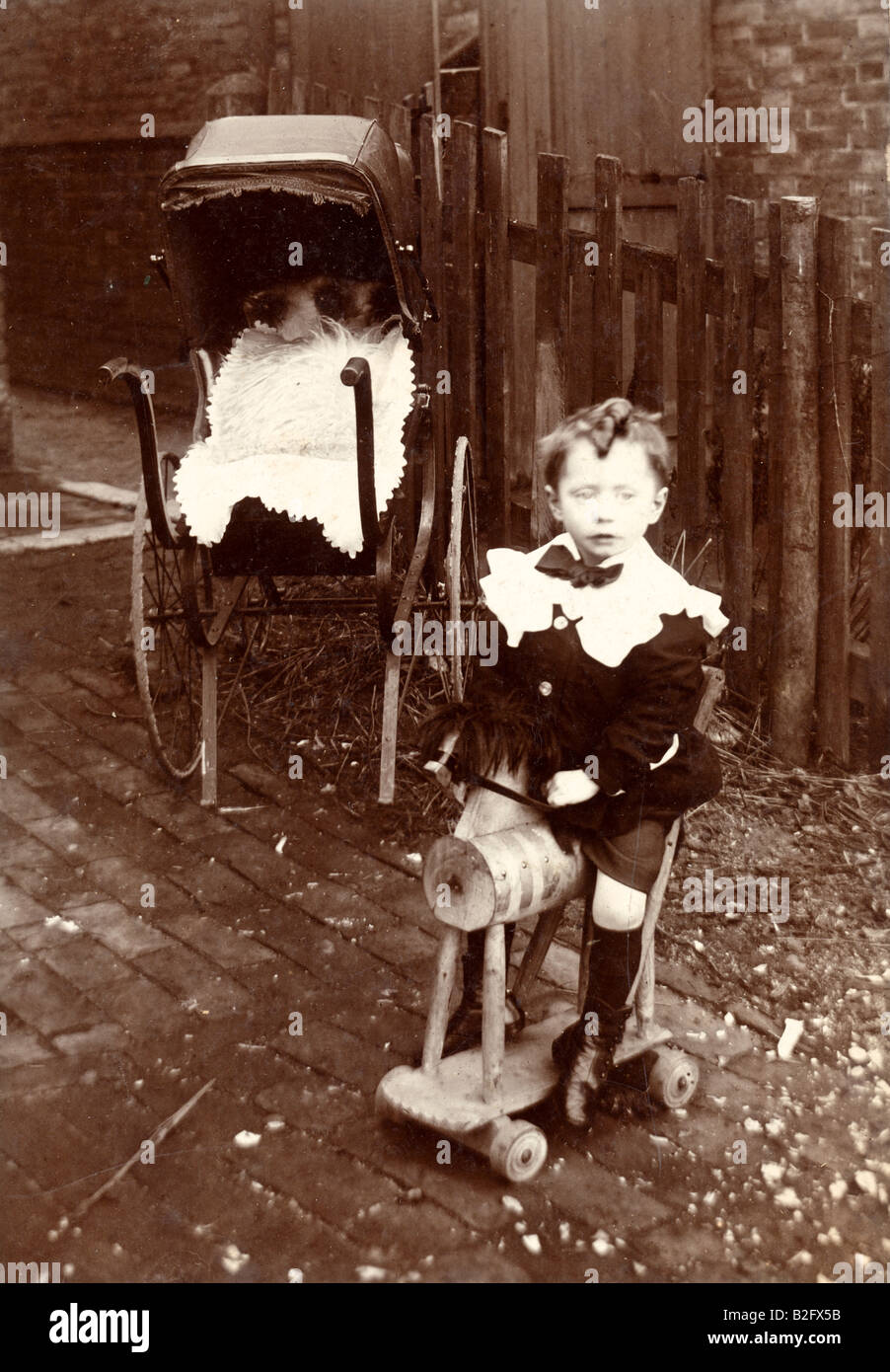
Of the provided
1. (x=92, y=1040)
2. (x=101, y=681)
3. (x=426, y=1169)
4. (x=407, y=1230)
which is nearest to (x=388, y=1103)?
(x=426, y=1169)

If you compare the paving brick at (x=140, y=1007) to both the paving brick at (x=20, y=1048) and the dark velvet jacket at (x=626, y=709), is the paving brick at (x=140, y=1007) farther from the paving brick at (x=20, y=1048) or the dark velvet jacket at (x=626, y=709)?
the dark velvet jacket at (x=626, y=709)

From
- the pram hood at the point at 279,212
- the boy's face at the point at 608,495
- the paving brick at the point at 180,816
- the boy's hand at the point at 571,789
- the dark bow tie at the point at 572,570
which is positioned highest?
the pram hood at the point at 279,212

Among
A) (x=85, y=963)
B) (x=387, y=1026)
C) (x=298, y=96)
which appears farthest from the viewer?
(x=298, y=96)

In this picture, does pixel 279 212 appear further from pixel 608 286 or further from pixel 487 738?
pixel 487 738

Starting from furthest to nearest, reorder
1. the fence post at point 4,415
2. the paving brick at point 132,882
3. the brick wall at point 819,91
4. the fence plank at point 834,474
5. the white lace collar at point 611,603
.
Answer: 1. the fence post at point 4,415
2. the brick wall at point 819,91
3. the fence plank at point 834,474
4. the paving brick at point 132,882
5. the white lace collar at point 611,603

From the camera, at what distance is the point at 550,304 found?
5.08 metres

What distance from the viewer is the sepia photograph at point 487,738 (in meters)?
2.88

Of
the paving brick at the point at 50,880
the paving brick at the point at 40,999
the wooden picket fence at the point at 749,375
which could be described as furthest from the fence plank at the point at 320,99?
the paving brick at the point at 40,999

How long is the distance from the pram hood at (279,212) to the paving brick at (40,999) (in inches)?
86.4

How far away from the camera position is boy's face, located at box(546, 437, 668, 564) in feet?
9.40

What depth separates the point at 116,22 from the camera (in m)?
11.1

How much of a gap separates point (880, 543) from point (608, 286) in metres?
1.27
